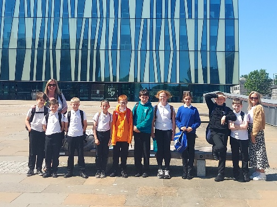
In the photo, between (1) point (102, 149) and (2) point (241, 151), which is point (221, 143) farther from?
(1) point (102, 149)

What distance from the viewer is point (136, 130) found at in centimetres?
569

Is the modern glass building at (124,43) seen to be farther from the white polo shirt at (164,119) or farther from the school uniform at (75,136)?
the school uniform at (75,136)

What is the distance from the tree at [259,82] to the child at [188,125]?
111723mm

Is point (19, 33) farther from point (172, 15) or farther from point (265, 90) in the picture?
point (265, 90)

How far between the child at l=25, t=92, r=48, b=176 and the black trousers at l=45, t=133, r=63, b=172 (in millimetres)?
193

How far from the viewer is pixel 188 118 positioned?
5586mm

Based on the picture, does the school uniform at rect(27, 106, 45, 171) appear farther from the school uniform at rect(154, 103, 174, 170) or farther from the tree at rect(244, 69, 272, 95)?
the tree at rect(244, 69, 272, 95)

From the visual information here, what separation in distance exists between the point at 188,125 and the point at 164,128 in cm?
46

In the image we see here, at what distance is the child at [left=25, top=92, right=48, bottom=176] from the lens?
579cm

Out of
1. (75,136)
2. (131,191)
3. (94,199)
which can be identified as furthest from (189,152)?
(75,136)

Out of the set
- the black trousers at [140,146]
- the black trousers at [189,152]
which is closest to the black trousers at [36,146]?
the black trousers at [140,146]

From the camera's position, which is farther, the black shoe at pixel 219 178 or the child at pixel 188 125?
the child at pixel 188 125

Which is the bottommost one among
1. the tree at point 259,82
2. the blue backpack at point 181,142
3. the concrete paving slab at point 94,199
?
the concrete paving slab at point 94,199

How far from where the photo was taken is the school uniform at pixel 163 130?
5678 millimetres
